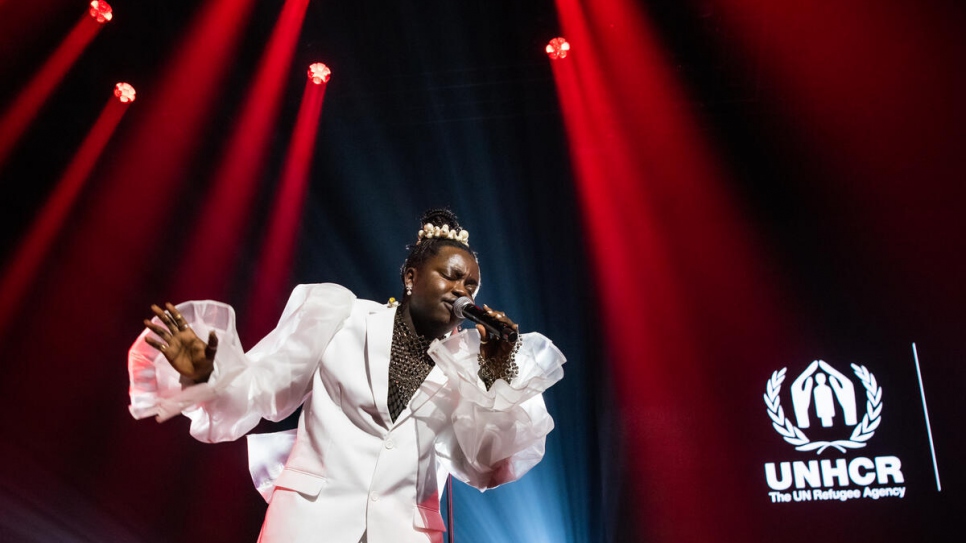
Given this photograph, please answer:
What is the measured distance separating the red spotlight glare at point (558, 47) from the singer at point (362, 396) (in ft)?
10.6

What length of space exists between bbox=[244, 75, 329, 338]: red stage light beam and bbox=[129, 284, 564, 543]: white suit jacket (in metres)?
3.39

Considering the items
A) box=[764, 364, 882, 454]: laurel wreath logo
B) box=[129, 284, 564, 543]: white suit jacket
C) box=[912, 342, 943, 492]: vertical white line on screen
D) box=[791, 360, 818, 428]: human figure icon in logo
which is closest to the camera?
box=[129, 284, 564, 543]: white suit jacket

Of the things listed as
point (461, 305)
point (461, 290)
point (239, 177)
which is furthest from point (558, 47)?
point (461, 305)

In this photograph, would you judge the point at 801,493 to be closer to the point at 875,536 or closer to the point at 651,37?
the point at 875,536

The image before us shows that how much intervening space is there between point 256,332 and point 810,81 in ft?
14.4

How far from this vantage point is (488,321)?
6.08ft

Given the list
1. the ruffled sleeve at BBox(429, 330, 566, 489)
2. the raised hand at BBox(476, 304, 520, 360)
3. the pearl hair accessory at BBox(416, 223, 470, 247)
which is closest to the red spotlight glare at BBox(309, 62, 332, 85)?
the pearl hair accessory at BBox(416, 223, 470, 247)

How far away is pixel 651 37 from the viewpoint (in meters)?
5.05

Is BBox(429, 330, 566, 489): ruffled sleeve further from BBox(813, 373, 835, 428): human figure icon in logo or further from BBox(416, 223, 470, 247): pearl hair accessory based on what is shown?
BBox(813, 373, 835, 428): human figure icon in logo

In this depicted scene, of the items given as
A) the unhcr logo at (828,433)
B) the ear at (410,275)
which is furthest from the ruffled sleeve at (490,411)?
the unhcr logo at (828,433)

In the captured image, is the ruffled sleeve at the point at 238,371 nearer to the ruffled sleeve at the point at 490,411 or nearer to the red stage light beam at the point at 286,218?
the ruffled sleeve at the point at 490,411

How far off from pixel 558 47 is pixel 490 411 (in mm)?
3725

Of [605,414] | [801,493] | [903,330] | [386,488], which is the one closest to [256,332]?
[605,414]

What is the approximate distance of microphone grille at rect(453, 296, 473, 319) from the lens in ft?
6.55
